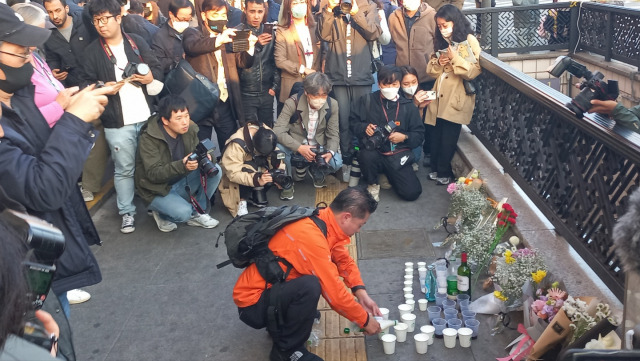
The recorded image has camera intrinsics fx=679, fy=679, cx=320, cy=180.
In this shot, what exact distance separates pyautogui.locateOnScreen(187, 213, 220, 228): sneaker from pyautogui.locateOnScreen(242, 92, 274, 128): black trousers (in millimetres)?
1363

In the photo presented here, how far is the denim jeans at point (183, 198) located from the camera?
6484 millimetres

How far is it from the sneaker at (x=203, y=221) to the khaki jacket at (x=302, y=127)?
3.90 ft

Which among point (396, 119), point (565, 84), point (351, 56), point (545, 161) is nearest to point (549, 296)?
point (545, 161)

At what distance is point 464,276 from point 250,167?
2798mm

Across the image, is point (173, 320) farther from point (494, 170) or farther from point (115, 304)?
point (494, 170)

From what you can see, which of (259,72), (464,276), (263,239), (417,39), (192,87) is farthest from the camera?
(417,39)

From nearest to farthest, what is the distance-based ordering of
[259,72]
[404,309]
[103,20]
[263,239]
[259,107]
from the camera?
[263,239] < [404,309] < [103,20] < [259,72] < [259,107]

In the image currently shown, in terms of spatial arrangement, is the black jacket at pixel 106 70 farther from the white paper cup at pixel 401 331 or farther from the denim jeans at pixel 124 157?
the white paper cup at pixel 401 331

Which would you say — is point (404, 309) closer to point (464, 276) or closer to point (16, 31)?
point (464, 276)

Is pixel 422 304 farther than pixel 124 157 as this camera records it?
No

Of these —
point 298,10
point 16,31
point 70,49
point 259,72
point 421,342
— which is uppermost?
point 16,31

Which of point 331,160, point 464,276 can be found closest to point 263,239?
point 464,276

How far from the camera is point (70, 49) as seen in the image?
6.81 m

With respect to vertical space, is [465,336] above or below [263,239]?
below
